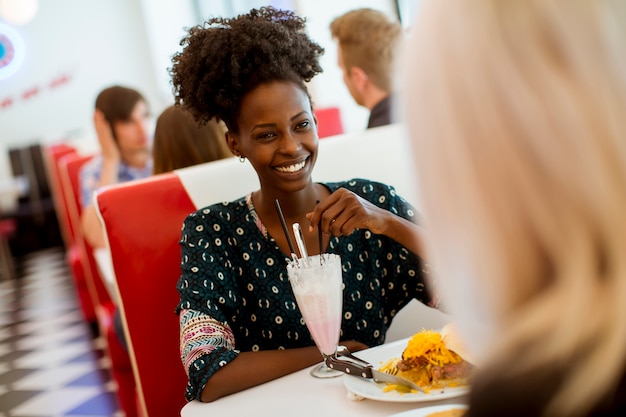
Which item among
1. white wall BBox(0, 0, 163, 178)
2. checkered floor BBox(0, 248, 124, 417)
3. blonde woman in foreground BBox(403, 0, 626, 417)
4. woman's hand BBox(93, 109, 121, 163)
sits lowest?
checkered floor BBox(0, 248, 124, 417)

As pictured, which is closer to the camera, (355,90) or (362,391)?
Result: (362,391)

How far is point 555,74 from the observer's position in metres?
0.52

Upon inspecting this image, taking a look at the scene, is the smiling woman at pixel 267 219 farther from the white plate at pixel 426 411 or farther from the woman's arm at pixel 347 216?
the white plate at pixel 426 411

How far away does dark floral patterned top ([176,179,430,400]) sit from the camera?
1.60m

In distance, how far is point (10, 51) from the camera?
32.0ft

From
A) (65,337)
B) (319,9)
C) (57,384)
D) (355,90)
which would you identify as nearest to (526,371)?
(355,90)

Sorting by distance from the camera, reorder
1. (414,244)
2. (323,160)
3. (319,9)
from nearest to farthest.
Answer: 1. (414,244)
2. (323,160)
3. (319,9)

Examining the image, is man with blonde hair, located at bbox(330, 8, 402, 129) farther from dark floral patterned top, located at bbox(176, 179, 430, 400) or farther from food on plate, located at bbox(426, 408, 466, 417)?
food on plate, located at bbox(426, 408, 466, 417)

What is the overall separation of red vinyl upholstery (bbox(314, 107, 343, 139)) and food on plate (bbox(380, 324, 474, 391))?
311 cm

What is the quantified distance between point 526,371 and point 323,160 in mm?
1515

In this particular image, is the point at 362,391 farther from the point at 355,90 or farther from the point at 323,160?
the point at 355,90

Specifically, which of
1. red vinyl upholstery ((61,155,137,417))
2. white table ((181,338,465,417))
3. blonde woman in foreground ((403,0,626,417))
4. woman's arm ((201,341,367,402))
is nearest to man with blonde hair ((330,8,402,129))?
red vinyl upholstery ((61,155,137,417))

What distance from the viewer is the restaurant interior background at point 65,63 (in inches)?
366

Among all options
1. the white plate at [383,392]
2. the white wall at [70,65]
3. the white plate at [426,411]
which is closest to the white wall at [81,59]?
the white wall at [70,65]
